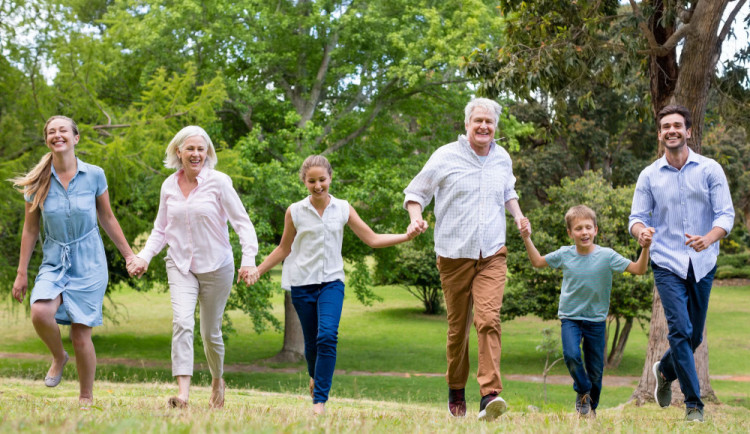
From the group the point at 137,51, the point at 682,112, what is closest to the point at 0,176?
the point at 137,51

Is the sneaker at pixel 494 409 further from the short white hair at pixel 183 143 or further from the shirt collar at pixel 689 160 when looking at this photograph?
the short white hair at pixel 183 143

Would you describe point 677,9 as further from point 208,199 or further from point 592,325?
point 208,199

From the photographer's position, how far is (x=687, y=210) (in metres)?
6.32

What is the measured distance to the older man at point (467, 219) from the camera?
6133mm

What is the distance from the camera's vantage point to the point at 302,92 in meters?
26.1

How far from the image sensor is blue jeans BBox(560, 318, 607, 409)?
694 cm

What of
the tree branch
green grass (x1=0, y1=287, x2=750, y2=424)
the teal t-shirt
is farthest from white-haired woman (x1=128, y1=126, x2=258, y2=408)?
green grass (x1=0, y1=287, x2=750, y2=424)

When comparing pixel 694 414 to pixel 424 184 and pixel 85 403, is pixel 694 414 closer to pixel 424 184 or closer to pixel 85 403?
pixel 424 184

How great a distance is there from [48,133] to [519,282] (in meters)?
20.6

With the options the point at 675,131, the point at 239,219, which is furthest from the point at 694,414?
the point at 239,219

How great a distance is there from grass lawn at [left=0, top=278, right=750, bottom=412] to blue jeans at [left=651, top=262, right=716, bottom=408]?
1165cm

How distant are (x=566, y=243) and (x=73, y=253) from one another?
19.9m

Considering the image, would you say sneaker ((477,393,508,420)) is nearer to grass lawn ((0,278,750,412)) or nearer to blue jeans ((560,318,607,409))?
blue jeans ((560,318,607,409))

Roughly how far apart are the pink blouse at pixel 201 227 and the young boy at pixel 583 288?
2485 mm
